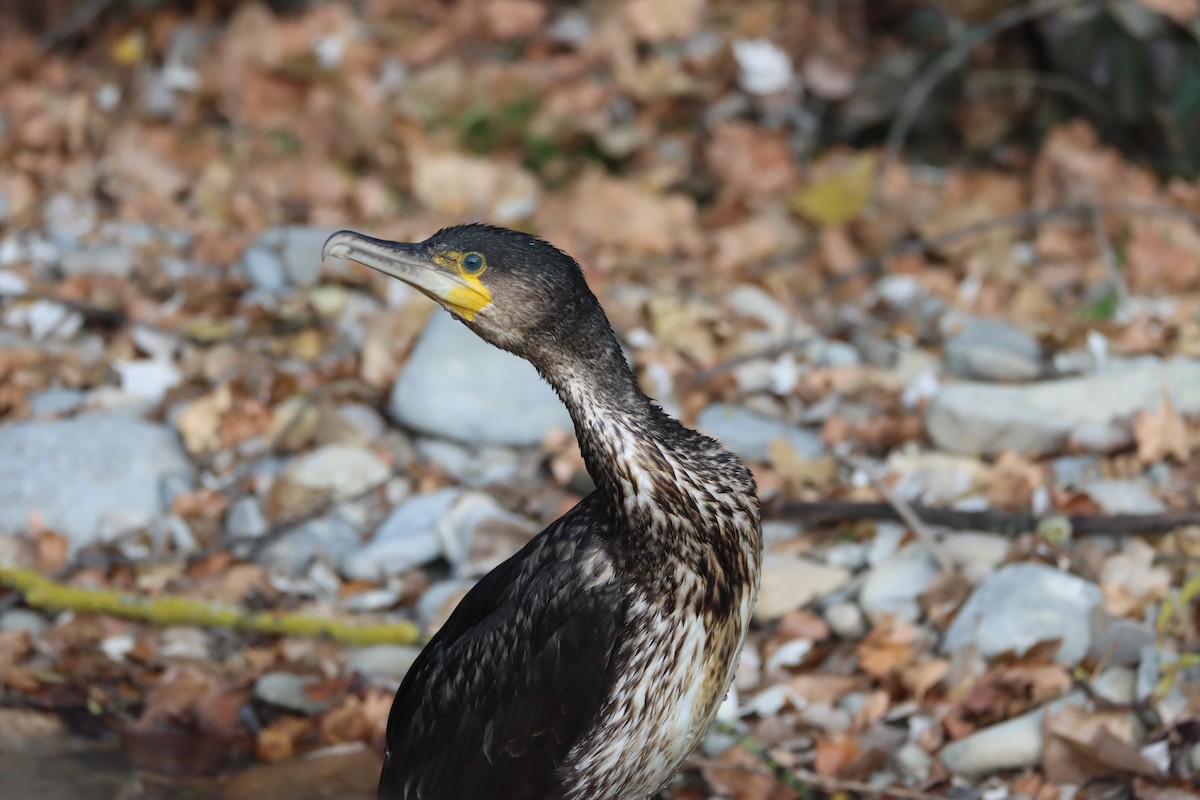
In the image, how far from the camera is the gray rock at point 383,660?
4875 mm

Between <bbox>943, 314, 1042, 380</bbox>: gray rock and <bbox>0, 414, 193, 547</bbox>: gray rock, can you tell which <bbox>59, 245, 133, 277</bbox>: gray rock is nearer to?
<bbox>0, 414, 193, 547</bbox>: gray rock

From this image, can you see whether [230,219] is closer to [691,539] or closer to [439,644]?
[439,644]

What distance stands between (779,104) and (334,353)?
288cm

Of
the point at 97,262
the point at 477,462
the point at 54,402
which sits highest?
the point at 97,262

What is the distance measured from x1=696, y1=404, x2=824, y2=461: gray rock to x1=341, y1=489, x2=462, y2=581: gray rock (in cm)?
104

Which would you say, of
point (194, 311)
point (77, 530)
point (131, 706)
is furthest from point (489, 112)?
point (131, 706)

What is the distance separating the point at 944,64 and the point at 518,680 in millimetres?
5136

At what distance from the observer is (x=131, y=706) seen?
15.8 ft

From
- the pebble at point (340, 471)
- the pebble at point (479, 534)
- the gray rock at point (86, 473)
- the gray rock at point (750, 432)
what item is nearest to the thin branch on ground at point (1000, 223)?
the gray rock at point (750, 432)

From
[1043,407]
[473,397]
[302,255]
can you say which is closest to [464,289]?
[473,397]

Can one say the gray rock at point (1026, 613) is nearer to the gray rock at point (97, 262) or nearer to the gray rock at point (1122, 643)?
the gray rock at point (1122, 643)

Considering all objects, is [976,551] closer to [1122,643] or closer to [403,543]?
[1122,643]

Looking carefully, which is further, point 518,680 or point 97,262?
point 97,262

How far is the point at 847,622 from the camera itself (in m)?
4.87
